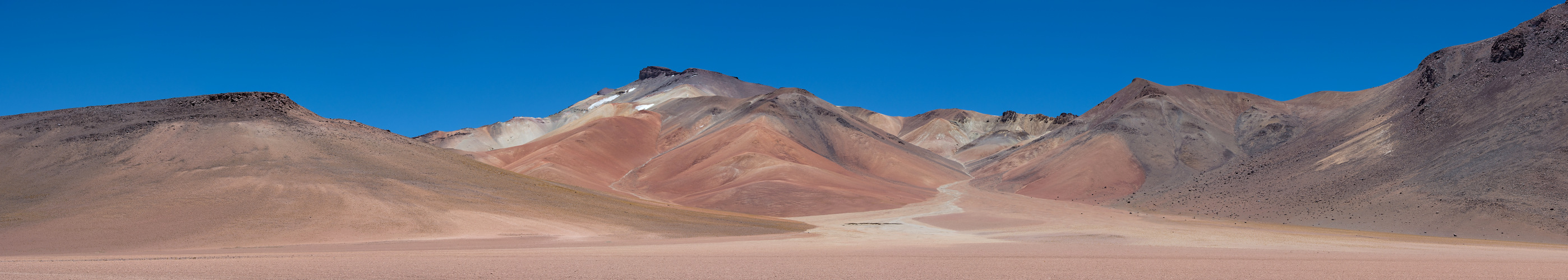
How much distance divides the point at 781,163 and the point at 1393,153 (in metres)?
44.5

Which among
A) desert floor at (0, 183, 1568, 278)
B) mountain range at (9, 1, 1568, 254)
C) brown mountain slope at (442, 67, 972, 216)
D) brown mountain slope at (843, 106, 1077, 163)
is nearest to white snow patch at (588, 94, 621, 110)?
Answer: brown mountain slope at (442, 67, 972, 216)

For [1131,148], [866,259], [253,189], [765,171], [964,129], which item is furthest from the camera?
[964,129]

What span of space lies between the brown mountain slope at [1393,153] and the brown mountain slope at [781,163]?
45.2 ft

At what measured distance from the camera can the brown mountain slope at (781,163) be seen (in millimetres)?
61438

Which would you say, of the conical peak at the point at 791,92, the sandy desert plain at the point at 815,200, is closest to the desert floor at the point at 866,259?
the sandy desert plain at the point at 815,200

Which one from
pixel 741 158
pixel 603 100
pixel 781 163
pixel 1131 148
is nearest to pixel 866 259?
pixel 781 163

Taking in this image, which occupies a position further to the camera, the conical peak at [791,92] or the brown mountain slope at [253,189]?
the conical peak at [791,92]

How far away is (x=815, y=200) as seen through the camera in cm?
6025

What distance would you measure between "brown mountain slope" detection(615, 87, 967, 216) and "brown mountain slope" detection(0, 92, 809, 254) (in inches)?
605

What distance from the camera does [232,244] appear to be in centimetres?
2647

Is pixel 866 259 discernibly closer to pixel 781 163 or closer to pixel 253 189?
pixel 253 189

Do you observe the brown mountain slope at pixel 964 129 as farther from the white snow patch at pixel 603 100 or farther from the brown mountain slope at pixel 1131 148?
the white snow patch at pixel 603 100

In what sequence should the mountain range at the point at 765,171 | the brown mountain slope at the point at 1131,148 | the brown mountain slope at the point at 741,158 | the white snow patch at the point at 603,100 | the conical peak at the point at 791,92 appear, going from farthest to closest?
the white snow patch at the point at 603,100
the conical peak at the point at 791,92
the brown mountain slope at the point at 1131,148
the brown mountain slope at the point at 741,158
the mountain range at the point at 765,171

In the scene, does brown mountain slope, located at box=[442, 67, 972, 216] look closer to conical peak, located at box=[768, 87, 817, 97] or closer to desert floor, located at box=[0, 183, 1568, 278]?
conical peak, located at box=[768, 87, 817, 97]
